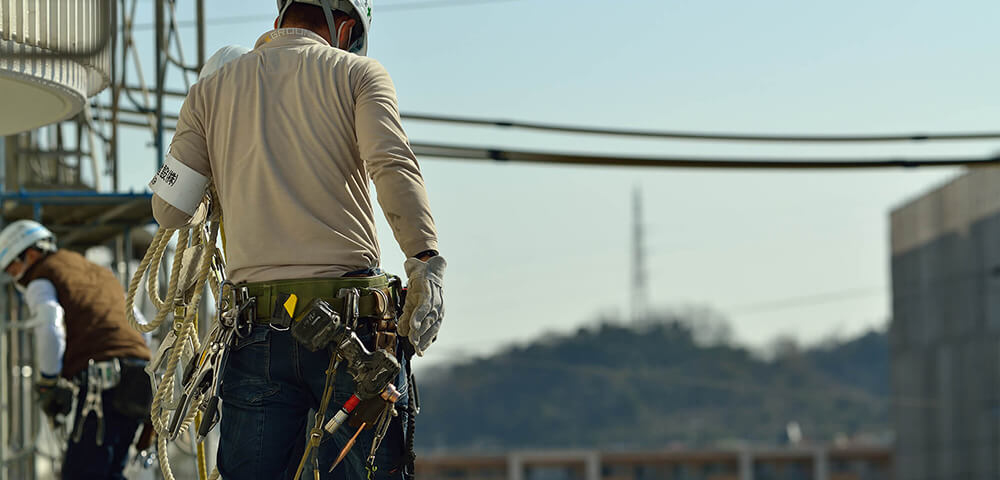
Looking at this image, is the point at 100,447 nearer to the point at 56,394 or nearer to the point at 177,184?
the point at 56,394

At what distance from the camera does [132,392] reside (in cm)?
668

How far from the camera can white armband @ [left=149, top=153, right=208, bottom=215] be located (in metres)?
3.81

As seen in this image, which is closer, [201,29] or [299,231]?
[299,231]

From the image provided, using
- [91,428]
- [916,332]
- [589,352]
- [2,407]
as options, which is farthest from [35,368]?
[589,352]

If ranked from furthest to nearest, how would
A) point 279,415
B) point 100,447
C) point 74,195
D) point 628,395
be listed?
point 628,395
point 74,195
point 100,447
point 279,415

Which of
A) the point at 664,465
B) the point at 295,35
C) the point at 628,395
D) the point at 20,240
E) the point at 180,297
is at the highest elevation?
the point at 295,35

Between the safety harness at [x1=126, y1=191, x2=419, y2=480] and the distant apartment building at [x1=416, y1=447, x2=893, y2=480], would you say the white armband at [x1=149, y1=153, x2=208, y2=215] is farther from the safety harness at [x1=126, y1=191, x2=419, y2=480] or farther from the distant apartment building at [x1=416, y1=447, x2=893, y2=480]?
the distant apartment building at [x1=416, y1=447, x2=893, y2=480]

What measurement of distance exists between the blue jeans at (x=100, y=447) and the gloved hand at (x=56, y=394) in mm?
57

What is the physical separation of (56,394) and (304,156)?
3.57m

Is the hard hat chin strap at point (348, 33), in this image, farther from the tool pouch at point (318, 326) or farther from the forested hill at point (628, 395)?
the forested hill at point (628, 395)

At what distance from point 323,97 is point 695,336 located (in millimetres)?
114728

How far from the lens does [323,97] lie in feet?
12.0

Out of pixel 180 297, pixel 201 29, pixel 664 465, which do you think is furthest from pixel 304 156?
pixel 664 465

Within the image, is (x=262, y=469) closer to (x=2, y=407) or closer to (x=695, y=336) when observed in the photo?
(x=2, y=407)
